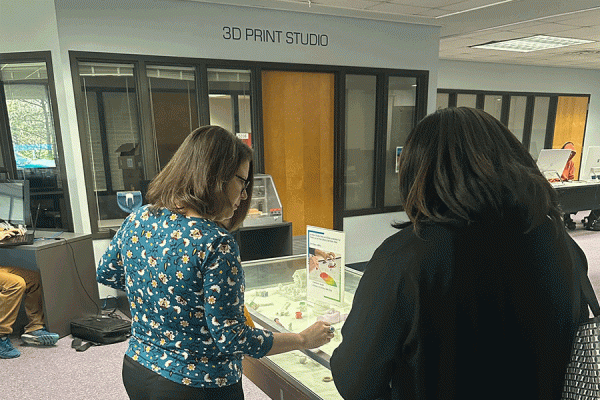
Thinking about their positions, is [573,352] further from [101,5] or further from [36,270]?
[101,5]

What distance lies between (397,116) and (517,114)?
15.0 ft

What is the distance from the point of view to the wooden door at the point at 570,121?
28.6 ft

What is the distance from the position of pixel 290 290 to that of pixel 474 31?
4.58 metres

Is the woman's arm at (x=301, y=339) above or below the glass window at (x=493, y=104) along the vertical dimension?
below

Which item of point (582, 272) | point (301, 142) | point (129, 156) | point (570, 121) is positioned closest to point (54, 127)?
point (129, 156)

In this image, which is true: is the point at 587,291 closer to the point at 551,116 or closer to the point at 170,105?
the point at 170,105

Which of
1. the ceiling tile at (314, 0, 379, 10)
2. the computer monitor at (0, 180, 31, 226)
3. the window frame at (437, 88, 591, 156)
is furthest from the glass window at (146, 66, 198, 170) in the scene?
the window frame at (437, 88, 591, 156)

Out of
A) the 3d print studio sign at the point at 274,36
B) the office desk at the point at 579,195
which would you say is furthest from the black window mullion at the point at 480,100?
the 3d print studio sign at the point at 274,36

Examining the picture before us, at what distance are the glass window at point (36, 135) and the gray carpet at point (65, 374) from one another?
1.23 m

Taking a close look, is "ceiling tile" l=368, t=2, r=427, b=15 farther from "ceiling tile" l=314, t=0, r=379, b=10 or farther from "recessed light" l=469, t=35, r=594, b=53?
"recessed light" l=469, t=35, r=594, b=53

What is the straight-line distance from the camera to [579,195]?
19.7ft

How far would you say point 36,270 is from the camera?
318 cm

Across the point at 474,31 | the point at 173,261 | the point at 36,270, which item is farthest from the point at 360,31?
the point at 173,261

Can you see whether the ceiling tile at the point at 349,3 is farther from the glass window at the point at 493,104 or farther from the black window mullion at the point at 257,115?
the glass window at the point at 493,104
